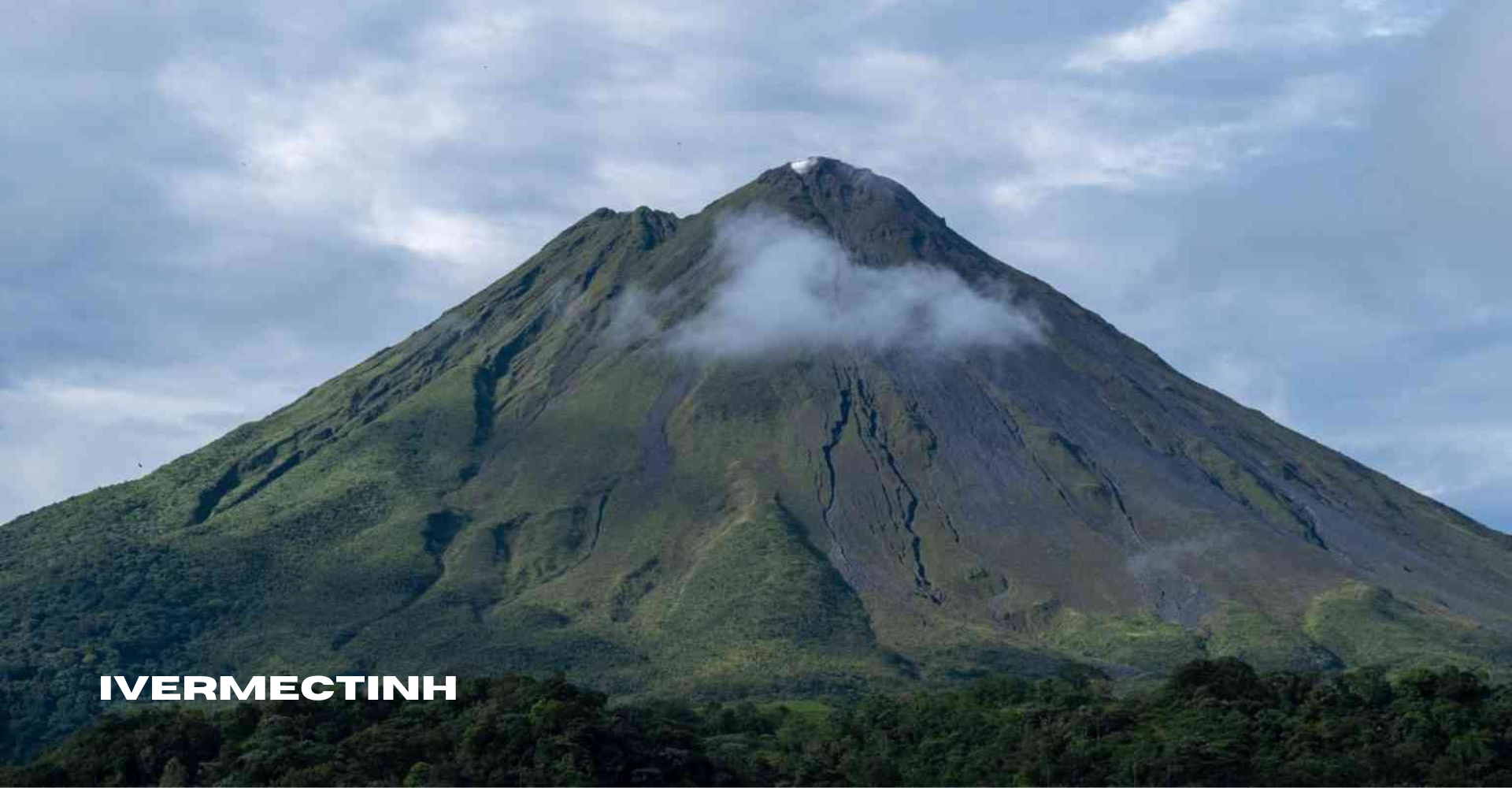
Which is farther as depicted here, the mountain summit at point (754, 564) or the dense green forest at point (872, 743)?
the mountain summit at point (754, 564)

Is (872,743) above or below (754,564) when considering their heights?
below

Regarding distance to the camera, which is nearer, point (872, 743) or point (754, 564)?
A: point (872, 743)

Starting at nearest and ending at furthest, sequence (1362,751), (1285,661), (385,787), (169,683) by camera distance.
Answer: (385,787)
(1362,751)
(169,683)
(1285,661)

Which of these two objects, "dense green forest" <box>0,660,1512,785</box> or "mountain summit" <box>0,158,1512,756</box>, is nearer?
"dense green forest" <box>0,660,1512,785</box>

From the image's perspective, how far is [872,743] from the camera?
10981 centimetres

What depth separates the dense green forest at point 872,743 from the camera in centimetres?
9044

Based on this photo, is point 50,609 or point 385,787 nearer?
point 385,787

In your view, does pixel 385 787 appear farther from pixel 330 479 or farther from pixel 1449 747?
pixel 330 479

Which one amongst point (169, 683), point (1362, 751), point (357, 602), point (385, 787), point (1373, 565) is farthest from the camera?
point (1373, 565)

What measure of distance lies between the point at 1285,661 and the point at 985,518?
3001 cm

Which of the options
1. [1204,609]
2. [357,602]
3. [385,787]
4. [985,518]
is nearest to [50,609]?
[357,602]

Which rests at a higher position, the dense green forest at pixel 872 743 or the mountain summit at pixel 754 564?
the mountain summit at pixel 754 564

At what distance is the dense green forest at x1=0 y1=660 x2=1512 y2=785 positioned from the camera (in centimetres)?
9044

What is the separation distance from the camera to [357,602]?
170625mm
